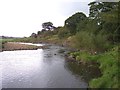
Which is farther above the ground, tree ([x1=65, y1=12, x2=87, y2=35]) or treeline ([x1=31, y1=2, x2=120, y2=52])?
tree ([x1=65, y1=12, x2=87, y2=35])

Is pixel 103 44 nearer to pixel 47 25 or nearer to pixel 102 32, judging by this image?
pixel 102 32

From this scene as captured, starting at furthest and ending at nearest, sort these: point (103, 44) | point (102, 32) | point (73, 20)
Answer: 1. point (73, 20)
2. point (102, 32)
3. point (103, 44)

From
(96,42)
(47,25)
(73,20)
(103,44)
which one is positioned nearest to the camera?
(96,42)

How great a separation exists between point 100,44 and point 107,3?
52.2 feet

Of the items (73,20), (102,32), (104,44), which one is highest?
(73,20)

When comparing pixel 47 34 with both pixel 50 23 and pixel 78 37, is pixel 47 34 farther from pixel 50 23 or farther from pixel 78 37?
pixel 78 37

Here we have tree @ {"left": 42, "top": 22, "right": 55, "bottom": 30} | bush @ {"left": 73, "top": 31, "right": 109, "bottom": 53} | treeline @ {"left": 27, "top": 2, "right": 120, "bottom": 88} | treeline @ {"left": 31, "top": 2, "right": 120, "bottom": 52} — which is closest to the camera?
treeline @ {"left": 27, "top": 2, "right": 120, "bottom": 88}

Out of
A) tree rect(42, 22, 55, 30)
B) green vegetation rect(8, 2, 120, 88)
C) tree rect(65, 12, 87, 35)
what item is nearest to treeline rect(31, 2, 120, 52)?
green vegetation rect(8, 2, 120, 88)

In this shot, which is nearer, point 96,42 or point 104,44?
point 96,42

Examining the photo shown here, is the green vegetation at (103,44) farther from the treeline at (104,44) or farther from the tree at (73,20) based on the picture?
the tree at (73,20)

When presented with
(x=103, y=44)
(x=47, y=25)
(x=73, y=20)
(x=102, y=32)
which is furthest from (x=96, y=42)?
(x=47, y=25)

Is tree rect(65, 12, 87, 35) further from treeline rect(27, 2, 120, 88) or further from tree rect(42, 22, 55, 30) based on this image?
tree rect(42, 22, 55, 30)

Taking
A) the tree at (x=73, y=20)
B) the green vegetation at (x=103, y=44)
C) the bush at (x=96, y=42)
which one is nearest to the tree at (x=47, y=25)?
the tree at (x=73, y=20)

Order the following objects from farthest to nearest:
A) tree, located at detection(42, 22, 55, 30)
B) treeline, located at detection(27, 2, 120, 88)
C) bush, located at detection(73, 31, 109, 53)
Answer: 1. tree, located at detection(42, 22, 55, 30)
2. bush, located at detection(73, 31, 109, 53)
3. treeline, located at detection(27, 2, 120, 88)
